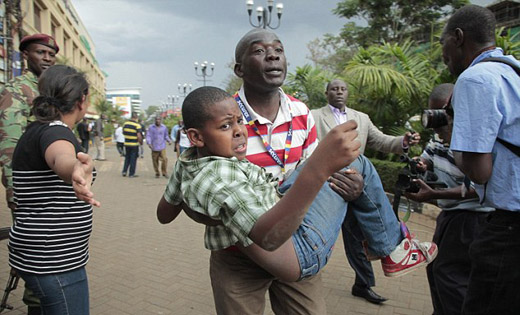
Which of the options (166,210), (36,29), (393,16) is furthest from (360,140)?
(36,29)

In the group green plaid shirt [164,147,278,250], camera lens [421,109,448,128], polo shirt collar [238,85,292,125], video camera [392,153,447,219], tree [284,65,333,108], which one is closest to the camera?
green plaid shirt [164,147,278,250]

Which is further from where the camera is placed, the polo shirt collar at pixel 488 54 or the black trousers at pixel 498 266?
the polo shirt collar at pixel 488 54

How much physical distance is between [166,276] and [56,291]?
8.59 feet

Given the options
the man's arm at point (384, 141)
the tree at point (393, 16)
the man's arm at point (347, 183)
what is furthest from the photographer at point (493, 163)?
the tree at point (393, 16)

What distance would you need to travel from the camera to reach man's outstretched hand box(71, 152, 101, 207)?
4.97ft

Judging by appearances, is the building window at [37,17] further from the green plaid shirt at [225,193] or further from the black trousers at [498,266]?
the black trousers at [498,266]

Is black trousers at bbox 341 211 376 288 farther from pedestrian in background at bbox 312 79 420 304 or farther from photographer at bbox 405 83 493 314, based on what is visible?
photographer at bbox 405 83 493 314

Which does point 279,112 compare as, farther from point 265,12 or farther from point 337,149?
point 265,12

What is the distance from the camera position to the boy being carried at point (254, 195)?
4.02ft

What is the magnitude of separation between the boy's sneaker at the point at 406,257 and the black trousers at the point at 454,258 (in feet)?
2.05

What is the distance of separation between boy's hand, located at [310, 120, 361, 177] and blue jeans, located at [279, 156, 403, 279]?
553 millimetres

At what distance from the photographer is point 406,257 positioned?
2098 millimetres

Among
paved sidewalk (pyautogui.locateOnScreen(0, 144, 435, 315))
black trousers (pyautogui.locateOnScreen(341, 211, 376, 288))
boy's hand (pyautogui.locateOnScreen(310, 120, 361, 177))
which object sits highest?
boy's hand (pyautogui.locateOnScreen(310, 120, 361, 177))

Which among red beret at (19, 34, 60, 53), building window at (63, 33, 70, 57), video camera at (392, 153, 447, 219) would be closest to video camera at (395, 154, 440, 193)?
video camera at (392, 153, 447, 219)
